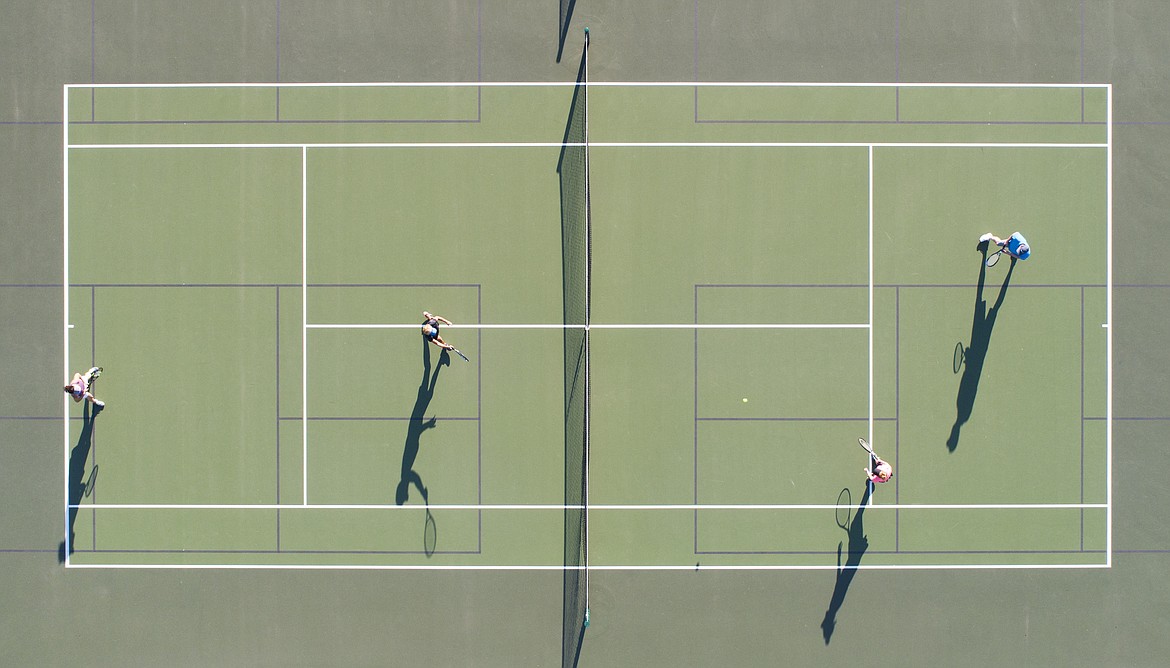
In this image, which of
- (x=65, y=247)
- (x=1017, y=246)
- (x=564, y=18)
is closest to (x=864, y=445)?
(x=1017, y=246)

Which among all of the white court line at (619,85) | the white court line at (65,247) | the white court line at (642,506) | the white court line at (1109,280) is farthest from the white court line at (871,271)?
the white court line at (65,247)

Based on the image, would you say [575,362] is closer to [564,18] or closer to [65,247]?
[564,18]

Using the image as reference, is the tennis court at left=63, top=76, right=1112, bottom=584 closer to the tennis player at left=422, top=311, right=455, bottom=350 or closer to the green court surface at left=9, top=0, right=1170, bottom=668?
the green court surface at left=9, top=0, right=1170, bottom=668

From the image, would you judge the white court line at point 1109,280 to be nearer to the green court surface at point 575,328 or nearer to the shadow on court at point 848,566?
the green court surface at point 575,328

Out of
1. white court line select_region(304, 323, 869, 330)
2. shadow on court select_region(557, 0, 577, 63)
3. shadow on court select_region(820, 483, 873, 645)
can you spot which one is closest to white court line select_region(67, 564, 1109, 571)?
shadow on court select_region(820, 483, 873, 645)
